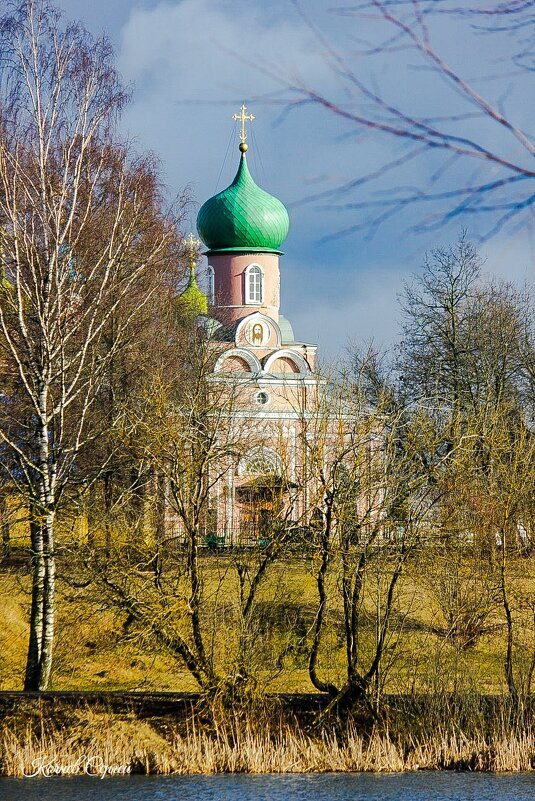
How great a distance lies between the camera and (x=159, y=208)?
20.8 meters

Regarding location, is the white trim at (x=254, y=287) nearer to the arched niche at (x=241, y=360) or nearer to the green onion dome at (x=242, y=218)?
the green onion dome at (x=242, y=218)

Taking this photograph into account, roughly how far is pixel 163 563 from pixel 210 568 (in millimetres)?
918

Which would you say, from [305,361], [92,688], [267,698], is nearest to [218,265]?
[305,361]

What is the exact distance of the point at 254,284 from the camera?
39438 mm

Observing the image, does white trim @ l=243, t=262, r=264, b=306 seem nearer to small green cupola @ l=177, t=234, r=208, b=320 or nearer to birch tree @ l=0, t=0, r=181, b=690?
small green cupola @ l=177, t=234, r=208, b=320

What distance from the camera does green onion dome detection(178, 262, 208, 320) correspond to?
82.5 ft

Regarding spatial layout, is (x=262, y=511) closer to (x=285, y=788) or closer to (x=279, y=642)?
(x=279, y=642)

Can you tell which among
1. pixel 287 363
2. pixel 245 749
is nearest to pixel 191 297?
pixel 287 363

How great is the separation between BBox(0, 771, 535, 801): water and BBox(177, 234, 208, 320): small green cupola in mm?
12852

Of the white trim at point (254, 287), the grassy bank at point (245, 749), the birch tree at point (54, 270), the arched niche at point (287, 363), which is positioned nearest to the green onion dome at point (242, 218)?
the white trim at point (254, 287)

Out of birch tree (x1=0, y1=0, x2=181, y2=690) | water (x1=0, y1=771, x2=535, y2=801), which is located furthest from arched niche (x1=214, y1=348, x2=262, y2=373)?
water (x1=0, y1=771, x2=535, y2=801)

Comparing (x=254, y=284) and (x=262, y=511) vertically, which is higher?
(x=254, y=284)

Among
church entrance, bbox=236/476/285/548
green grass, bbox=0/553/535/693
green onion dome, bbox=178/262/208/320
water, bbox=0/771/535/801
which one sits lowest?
water, bbox=0/771/535/801

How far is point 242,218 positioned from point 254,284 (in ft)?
6.87
